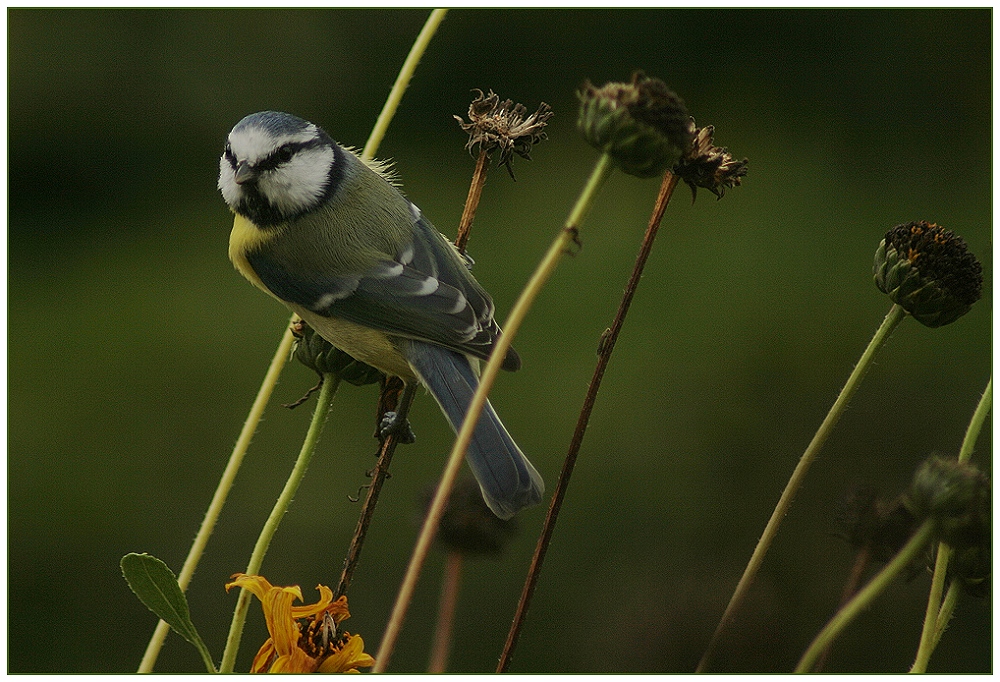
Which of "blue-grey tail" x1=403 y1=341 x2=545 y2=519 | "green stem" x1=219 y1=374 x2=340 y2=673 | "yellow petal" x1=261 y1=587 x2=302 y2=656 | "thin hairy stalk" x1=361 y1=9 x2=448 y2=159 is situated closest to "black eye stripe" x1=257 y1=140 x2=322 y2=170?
"blue-grey tail" x1=403 y1=341 x2=545 y2=519

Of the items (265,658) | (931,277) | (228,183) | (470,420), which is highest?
(931,277)

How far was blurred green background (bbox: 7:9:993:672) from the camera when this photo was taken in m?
2.41

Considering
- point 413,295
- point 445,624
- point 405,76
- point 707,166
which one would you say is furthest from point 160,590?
point 413,295

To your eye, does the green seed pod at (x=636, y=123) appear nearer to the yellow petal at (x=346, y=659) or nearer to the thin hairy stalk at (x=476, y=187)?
the thin hairy stalk at (x=476, y=187)

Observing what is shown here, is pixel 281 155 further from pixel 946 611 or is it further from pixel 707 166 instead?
pixel 946 611

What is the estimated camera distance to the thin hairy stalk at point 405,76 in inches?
31.5

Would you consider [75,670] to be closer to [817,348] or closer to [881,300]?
[817,348]

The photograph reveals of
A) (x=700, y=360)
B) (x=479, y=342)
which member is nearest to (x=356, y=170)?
(x=479, y=342)

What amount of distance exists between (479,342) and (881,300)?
1.92 metres

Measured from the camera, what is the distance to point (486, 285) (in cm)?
289

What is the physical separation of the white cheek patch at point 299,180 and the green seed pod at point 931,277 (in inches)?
29.4

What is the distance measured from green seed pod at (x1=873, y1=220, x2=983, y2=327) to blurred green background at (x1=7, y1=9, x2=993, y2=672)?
132cm

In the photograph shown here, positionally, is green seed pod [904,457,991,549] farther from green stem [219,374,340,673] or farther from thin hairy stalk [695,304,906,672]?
green stem [219,374,340,673]

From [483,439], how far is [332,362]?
26 cm
